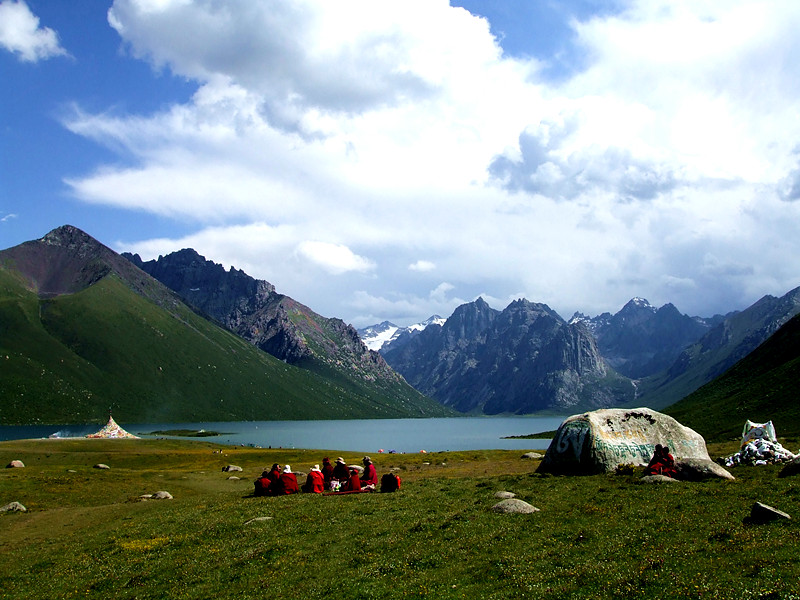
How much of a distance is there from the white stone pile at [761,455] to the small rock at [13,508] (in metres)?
58.0

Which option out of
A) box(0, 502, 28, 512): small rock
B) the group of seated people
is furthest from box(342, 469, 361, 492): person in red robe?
box(0, 502, 28, 512): small rock

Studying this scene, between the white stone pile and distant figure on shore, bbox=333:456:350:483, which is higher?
the white stone pile

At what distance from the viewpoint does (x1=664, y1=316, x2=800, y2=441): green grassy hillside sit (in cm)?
12069

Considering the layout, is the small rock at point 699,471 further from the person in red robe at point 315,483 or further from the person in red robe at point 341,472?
the person in red robe at point 315,483

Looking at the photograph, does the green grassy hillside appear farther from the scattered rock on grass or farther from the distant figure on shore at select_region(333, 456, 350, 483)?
the distant figure on shore at select_region(333, 456, 350, 483)

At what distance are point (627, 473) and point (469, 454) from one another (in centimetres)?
4627

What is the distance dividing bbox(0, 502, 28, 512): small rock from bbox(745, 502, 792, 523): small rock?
52.0 metres

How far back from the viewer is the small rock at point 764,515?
21969 millimetres

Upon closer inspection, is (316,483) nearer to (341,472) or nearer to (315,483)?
(315,483)

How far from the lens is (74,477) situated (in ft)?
210

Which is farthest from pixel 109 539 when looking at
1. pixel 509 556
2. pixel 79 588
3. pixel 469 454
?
pixel 469 454

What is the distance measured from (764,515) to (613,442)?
25.7m

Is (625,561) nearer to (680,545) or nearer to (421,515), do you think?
(680,545)

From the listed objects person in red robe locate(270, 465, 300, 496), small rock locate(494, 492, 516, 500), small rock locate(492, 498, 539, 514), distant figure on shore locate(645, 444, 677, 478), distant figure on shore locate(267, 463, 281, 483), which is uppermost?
distant figure on shore locate(645, 444, 677, 478)
